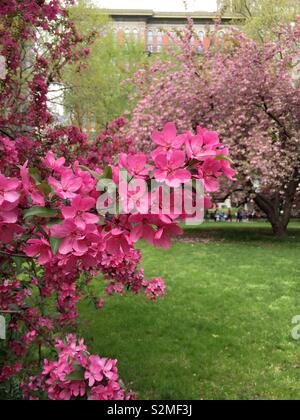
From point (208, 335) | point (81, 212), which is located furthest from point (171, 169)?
point (208, 335)

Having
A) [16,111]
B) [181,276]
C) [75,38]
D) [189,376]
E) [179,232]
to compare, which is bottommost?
[181,276]

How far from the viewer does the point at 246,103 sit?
14.9 meters

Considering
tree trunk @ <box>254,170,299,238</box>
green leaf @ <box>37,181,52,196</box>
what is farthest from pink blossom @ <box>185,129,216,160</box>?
tree trunk @ <box>254,170,299,238</box>

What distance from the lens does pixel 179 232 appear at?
55.8 inches

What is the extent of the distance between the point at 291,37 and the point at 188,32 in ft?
12.1

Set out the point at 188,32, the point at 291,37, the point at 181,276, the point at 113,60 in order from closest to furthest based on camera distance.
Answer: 1. the point at 181,276
2. the point at 291,37
3. the point at 188,32
4. the point at 113,60

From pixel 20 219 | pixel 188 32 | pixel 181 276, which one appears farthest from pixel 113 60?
pixel 20 219

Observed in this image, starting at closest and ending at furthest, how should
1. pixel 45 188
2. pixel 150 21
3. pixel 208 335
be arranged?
pixel 45 188, pixel 208 335, pixel 150 21

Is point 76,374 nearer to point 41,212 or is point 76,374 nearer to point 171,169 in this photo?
point 41,212

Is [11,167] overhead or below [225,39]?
below

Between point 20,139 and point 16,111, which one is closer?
point 20,139

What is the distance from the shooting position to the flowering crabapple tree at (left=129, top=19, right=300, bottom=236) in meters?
14.1

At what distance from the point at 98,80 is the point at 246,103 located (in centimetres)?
963
